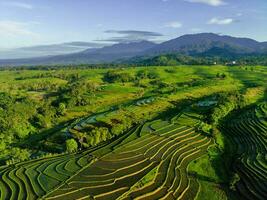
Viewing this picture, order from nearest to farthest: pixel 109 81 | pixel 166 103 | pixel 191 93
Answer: pixel 166 103 < pixel 191 93 < pixel 109 81

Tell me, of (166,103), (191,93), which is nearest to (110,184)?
(166,103)

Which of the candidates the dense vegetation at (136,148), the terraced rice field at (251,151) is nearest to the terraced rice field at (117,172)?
the dense vegetation at (136,148)

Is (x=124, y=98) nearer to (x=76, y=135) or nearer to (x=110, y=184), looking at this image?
(x=76, y=135)

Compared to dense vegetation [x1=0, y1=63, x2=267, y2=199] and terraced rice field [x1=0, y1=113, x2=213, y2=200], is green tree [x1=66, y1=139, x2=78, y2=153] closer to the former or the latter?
dense vegetation [x1=0, y1=63, x2=267, y2=199]

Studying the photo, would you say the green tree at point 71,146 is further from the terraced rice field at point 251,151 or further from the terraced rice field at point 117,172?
the terraced rice field at point 251,151

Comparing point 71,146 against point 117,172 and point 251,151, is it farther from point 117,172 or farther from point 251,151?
point 251,151

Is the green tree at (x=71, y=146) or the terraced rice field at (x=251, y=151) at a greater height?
the terraced rice field at (x=251, y=151)
